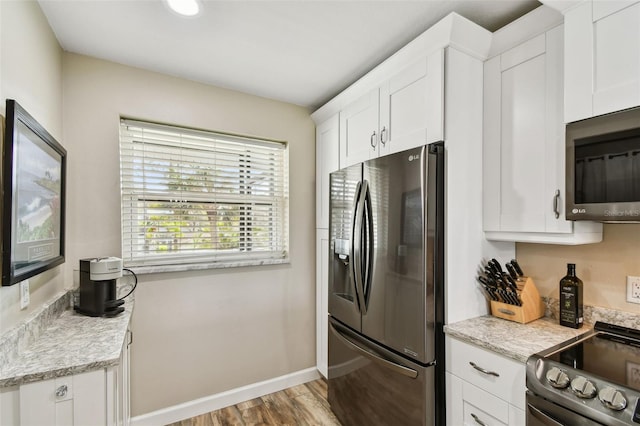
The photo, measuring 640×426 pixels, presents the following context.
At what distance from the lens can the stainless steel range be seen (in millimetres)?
962

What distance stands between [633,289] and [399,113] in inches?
56.7

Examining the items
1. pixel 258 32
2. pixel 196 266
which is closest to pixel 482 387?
pixel 196 266

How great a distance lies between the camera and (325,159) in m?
2.74

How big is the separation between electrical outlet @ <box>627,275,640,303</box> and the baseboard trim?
234cm

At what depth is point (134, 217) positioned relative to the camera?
2.22 m

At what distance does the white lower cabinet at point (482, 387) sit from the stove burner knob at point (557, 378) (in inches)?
5.4

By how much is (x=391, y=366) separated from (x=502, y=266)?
0.87 m

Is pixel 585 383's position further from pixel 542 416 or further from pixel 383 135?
pixel 383 135

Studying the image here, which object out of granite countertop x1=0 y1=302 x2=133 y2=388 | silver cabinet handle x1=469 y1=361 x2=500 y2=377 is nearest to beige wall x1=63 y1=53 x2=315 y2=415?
granite countertop x1=0 y1=302 x2=133 y2=388

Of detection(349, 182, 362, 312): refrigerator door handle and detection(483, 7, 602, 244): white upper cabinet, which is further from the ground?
detection(483, 7, 602, 244): white upper cabinet

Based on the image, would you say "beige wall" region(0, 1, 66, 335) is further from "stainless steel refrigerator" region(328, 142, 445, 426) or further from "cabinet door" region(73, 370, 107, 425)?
"stainless steel refrigerator" region(328, 142, 445, 426)

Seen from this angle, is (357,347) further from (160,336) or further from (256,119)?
(256,119)

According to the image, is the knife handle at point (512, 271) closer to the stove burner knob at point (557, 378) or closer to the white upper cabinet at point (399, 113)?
the stove burner knob at point (557, 378)

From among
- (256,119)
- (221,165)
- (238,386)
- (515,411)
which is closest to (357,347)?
(515,411)
